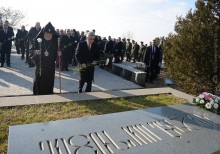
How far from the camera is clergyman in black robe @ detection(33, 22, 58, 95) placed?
7.75 meters

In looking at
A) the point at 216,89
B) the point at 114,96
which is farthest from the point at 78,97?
the point at 216,89

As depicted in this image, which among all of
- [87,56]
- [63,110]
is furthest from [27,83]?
[63,110]

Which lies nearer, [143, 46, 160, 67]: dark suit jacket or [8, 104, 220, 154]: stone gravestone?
[8, 104, 220, 154]: stone gravestone

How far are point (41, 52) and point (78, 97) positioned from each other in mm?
1668

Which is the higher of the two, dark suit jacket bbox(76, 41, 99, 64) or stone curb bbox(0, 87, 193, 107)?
dark suit jacket bbox(76, 41, 99, 64)

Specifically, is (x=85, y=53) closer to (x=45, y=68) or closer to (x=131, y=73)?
(x=45, y=68)

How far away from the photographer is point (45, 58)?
7.85 metres

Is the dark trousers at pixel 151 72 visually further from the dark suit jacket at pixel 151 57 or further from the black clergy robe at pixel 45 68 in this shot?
the black clergy robe at pixel 45 68

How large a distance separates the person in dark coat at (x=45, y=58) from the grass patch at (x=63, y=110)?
147cm

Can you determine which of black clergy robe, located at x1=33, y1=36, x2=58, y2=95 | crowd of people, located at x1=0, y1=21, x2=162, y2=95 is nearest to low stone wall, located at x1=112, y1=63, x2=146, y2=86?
crowd of people, located at x1=0, y1=21, x2=162, y2=95

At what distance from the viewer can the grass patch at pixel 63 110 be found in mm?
5523

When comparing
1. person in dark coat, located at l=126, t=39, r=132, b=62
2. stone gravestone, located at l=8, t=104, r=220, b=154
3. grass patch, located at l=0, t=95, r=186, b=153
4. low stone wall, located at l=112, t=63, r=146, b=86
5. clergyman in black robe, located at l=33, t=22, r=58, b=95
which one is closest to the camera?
stone gravestone, located at l=8, t=104, r=220, b=154

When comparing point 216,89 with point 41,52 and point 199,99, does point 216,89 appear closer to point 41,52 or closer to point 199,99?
point 199,99

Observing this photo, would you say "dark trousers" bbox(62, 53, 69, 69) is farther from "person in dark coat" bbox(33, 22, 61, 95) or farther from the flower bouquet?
the flower bouquet
